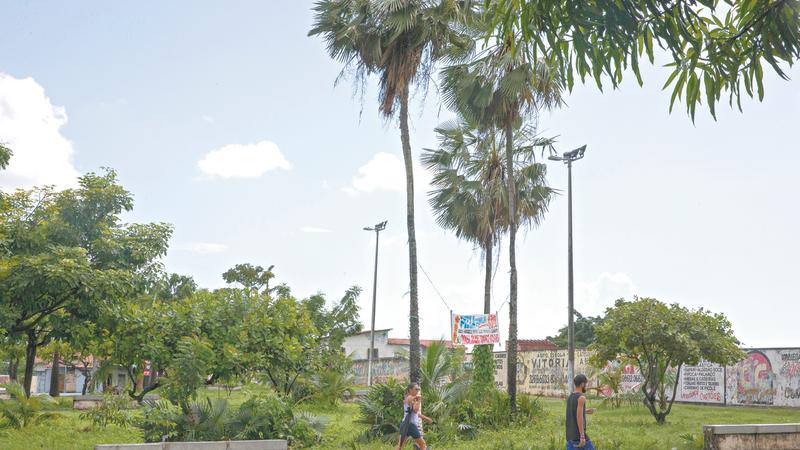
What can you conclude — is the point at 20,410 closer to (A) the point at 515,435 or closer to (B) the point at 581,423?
(A) the point at 515,435

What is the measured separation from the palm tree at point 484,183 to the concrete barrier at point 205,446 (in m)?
15.2

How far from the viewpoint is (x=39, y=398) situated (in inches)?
719

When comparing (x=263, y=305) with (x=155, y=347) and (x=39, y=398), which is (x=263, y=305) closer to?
(x=155, y=347)

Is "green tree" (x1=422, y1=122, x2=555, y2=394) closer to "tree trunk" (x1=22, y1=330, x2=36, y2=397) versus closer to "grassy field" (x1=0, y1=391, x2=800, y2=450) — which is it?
"grassy field" (x1=0, y1=391, x2=800, y2=450)

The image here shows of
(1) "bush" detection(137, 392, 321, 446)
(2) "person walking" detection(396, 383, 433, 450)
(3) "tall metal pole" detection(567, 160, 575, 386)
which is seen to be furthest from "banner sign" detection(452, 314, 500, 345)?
(2) "person walking" detection(396, 383, 433, 450)

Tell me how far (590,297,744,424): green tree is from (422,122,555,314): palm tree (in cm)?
636

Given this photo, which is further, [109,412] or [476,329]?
[476,329]

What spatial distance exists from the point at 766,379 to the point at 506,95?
15926mm

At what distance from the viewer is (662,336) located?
19.6m

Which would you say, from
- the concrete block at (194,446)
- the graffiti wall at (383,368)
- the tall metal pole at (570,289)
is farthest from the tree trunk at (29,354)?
the graffiti wall at (383,368)

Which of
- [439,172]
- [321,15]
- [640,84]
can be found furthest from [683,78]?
[439,172]

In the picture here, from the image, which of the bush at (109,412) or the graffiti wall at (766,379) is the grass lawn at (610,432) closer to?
the graffiti wall at (766,379)

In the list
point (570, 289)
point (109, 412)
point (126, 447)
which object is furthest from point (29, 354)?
point (570, 289)

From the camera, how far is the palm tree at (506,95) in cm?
2130
